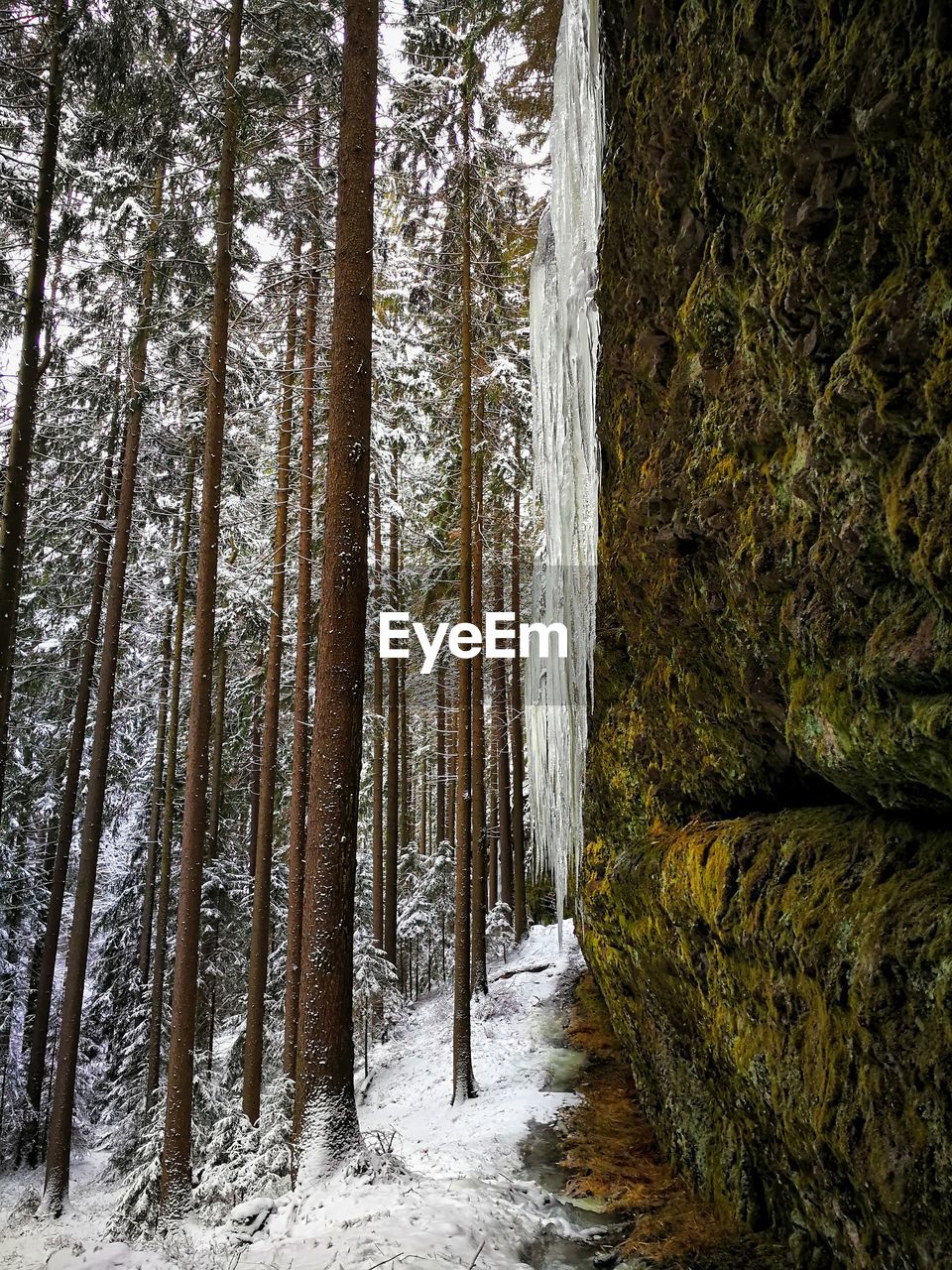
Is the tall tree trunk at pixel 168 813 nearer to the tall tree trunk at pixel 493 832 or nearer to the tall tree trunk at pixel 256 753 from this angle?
the tall tree trunk at pixel 256 753

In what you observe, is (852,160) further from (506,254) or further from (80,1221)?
(80,1221)

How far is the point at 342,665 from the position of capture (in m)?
5.54

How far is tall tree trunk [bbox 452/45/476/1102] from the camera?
9.61m

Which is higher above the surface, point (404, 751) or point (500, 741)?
point (500, 741)

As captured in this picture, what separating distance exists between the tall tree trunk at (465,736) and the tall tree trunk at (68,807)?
5.67 meters

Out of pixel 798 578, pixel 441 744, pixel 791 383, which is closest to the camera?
pixel 791 383

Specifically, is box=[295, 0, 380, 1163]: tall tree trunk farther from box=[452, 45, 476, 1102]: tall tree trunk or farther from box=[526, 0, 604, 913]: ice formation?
box=[452, 45, 476, 1102]: tall tree trunk

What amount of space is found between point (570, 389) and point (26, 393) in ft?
16.7

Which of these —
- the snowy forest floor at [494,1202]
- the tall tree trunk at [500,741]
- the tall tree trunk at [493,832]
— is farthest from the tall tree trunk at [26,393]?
the tall tree trunk at [493,832]

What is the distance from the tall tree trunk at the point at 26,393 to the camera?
6.24 metres

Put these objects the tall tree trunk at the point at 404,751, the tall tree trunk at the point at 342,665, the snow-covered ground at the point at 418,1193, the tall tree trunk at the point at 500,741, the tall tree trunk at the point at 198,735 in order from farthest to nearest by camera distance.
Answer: the tall tree trunk at the point at 404,751, the tall tree trunk at the point at 500,741, the tall tree trunk at the point at 198,735, the tall tree trunk at the point at 342,665, the snow-covered ground at the point at 418,1193

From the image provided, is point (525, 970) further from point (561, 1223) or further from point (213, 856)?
point (561, 1223)

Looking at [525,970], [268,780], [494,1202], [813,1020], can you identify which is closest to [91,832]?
[268,780]

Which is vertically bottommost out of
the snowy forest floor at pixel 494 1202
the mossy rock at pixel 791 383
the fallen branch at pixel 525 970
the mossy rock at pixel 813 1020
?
the fallen branch at pixel 525 970
